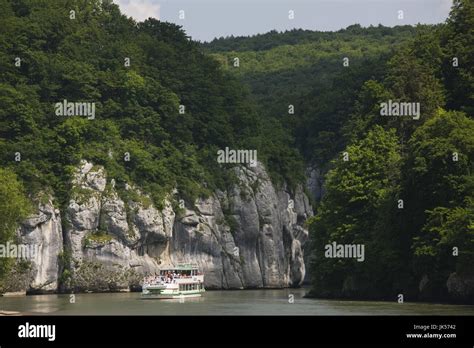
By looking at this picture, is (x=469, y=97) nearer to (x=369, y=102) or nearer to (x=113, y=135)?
(x=369, y=102)

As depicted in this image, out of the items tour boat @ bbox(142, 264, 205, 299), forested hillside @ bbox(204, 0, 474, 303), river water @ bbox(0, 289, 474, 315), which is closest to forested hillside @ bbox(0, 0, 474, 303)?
forested hillside @ bbox(204, 0, 474, 303)

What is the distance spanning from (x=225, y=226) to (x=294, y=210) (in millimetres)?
15679

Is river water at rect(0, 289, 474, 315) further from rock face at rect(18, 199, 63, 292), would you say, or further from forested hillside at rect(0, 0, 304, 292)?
rock face at rect(18, 199, 63, 292)

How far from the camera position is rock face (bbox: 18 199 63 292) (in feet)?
364

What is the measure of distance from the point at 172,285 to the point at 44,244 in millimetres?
16581

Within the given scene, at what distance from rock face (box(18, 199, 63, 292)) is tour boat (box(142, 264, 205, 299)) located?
10.1m

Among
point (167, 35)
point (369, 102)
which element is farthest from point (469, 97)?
point (167, 35)

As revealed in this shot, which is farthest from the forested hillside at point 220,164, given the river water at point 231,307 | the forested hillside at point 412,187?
the river water at point 231,307

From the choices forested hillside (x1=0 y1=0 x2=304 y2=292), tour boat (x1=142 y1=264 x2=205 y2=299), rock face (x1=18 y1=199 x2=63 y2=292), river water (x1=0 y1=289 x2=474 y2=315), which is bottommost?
river water (x1=0 y1=289 x2=474 y2=315)

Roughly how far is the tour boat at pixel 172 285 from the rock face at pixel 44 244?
1013cm

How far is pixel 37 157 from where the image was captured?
393 ft

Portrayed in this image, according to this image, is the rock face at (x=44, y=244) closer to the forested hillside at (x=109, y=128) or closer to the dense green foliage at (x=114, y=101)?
the forested hillside at (x=109, y=128)

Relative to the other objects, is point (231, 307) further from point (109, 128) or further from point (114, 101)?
point (114, 101)

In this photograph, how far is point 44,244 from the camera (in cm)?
11319
